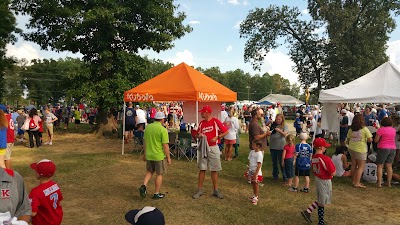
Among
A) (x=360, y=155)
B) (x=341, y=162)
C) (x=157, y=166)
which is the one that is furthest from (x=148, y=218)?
(x=341, y=162)

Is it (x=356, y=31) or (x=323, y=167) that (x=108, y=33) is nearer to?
(x=323, y=167)

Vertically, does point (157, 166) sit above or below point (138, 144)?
above

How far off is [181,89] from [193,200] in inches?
170

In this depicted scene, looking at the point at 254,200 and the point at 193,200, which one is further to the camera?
the point at 193,200

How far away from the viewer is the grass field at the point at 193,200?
5.47 meters

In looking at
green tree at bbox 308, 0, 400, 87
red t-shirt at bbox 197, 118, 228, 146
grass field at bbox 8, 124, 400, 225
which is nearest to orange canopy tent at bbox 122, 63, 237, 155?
grass field at bbox 8, 124, 400, 225

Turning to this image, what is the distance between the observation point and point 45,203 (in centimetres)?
314

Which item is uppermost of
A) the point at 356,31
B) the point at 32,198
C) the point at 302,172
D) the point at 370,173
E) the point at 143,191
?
the point at 356,31

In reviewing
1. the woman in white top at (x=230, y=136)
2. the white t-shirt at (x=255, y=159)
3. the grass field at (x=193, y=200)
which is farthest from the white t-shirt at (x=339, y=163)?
the woman in white top at (x=230, y=136)

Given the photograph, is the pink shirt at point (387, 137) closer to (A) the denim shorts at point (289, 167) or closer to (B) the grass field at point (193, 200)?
(B) the grass field at point (193, 200)

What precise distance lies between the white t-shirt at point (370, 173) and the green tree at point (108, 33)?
12270mm

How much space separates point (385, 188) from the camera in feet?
24.9

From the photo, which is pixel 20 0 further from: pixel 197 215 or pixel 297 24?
pixel 297 24

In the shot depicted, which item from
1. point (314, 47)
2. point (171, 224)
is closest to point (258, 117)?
point (171, 224)
